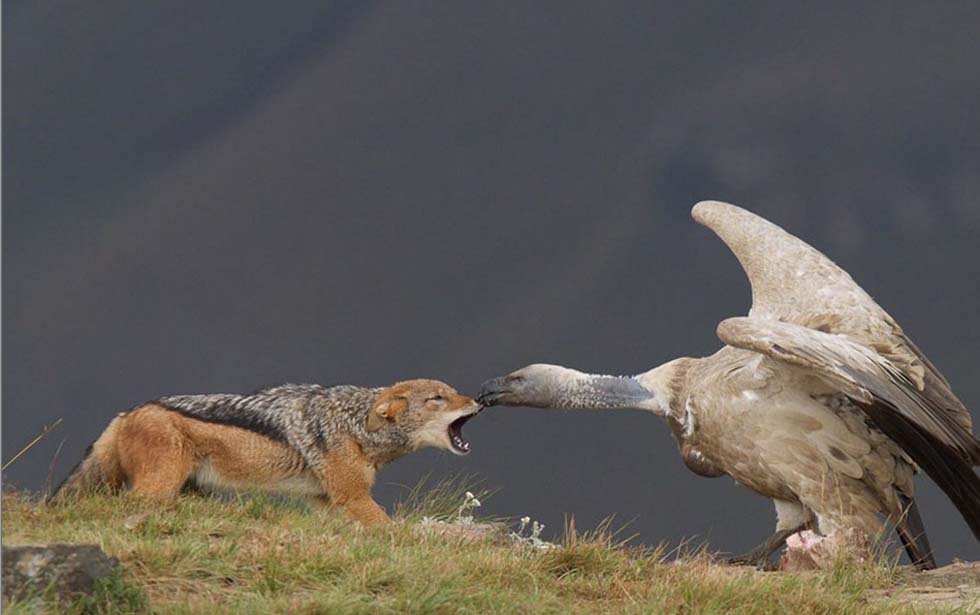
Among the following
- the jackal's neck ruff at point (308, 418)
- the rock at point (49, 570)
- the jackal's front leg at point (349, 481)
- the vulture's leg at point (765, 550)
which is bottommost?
the vulture's leg at point (765, 550)

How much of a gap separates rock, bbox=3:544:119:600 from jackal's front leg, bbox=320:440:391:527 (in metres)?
3.50

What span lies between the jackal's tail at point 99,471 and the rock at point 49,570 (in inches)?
141

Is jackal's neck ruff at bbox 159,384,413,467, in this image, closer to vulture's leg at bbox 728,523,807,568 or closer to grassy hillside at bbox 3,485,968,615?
grassy hillside at bbox 3,485,968,615

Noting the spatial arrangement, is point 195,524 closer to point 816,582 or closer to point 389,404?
point 389,404

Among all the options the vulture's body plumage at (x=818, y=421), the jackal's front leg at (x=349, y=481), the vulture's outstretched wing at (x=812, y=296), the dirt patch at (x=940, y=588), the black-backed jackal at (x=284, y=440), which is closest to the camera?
the dirt patch at (x=940, y=588)

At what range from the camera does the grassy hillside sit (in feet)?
22.7

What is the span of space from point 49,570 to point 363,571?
1657mm

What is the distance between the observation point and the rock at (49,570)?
6.29 metres

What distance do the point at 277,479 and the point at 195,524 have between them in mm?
1467

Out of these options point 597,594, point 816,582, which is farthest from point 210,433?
point 816,582

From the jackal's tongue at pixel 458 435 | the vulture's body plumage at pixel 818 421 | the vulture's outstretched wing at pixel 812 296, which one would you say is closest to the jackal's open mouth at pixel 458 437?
the jackal's tongue at pixel 458 435

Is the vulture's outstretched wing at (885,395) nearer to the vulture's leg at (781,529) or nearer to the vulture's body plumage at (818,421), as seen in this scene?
the vulture's body plumage at (818,421)

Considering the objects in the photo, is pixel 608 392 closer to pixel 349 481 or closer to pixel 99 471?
pixel 349 481

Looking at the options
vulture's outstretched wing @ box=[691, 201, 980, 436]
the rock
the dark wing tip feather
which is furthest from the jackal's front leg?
vulture's outstretched wing @ box=[691, 201, 980, 436]
